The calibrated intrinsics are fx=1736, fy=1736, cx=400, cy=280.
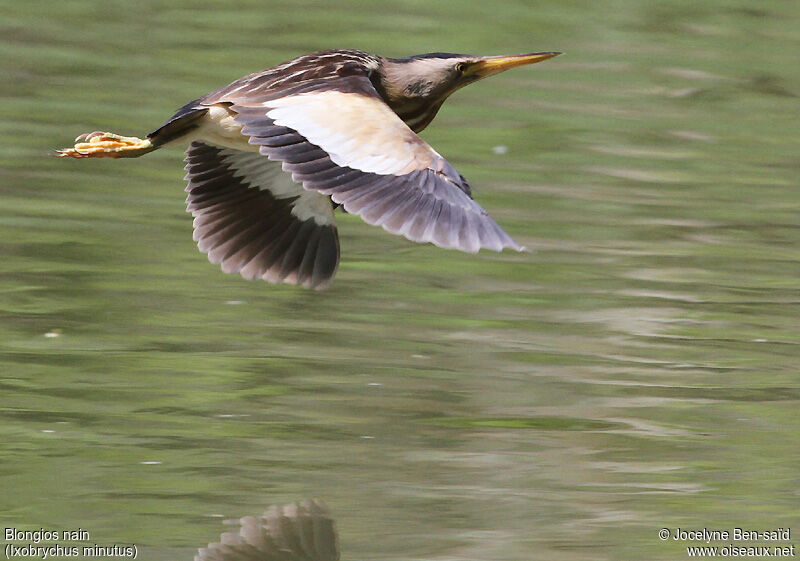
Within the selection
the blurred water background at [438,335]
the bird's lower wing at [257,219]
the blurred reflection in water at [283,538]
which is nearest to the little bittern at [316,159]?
the bird's lower wing at [257,219]

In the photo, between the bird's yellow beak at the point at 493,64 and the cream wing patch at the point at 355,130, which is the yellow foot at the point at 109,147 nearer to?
the cream wing patch at the point at 355,130

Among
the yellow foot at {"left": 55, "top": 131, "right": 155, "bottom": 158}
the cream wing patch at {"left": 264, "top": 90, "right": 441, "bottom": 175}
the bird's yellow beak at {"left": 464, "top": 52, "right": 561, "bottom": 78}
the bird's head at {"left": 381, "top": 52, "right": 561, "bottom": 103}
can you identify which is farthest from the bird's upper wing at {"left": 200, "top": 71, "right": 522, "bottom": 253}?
the bird's yellow beak at {"left": 464, "top": 52, "right": 561, "bottom": 78}

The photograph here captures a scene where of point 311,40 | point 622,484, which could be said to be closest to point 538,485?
point 622,484

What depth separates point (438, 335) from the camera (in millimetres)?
7812

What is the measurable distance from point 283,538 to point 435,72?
276 cm

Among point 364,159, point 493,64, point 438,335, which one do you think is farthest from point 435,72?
point 364,159

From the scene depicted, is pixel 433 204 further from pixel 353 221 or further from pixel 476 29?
pixel 476 29

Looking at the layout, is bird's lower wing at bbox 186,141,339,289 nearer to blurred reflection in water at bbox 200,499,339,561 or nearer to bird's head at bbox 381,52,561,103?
bird's head at bbox 381,52,561,103

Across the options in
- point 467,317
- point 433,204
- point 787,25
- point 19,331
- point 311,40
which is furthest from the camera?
point 787,25

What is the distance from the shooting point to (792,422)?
688 cm

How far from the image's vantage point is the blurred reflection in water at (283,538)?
5361 millimetres

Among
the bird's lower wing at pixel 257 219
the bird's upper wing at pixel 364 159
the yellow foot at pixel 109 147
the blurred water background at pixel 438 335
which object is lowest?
the blurred water background at pixel 438 335

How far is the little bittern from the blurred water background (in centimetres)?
Answer: 39

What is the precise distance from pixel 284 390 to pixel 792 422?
202 cm
